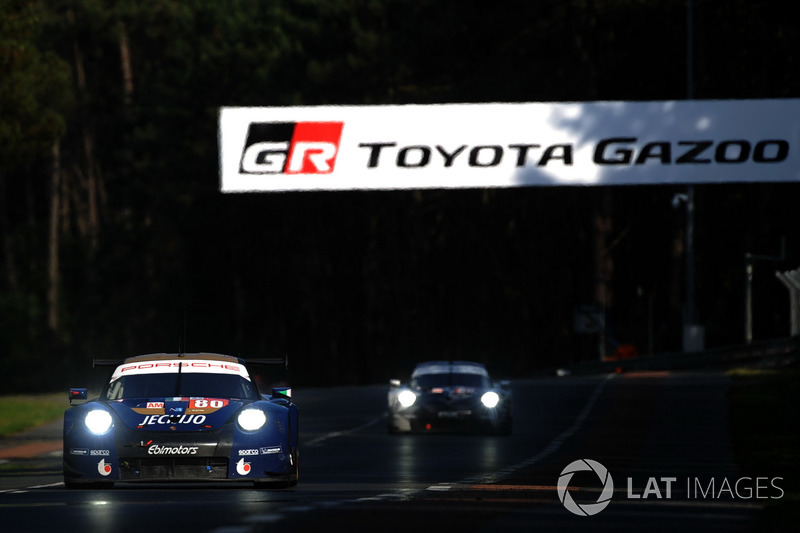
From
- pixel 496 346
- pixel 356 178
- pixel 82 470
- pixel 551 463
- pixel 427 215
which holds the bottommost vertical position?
pixel 82 470

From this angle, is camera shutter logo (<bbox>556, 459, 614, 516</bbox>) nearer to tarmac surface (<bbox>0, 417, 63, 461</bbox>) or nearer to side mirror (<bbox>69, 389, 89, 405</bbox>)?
side mirror (<bbox>69, 389, 89, 405</bbox>)

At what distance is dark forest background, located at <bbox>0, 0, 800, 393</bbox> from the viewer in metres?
80.8

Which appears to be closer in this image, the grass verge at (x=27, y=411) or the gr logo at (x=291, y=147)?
the grass verge at (x=27, y=411)

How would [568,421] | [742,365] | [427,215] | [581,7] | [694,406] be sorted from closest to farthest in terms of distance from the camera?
[568,421] → [694,406] → [742,365] → [581,7] → [427,215]

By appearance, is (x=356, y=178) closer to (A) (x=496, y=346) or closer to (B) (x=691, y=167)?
(B) (x=691, y=167)

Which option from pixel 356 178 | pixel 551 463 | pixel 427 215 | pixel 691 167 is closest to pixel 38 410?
pixel 356 178

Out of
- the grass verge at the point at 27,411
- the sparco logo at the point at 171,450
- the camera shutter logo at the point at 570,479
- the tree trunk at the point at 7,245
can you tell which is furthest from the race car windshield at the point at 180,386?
the tree trunk at the point at 7,245

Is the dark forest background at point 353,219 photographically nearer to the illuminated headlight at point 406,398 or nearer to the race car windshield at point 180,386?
the illuminated headlight at point 406,398

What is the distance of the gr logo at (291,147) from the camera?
37.8 meters

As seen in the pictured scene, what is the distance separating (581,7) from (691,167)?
39320 millimetres

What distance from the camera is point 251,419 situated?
17906 mm

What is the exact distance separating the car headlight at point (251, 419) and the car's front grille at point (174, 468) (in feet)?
1.17

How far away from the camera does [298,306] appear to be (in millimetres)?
100312

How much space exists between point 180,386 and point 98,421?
4.01 ft
